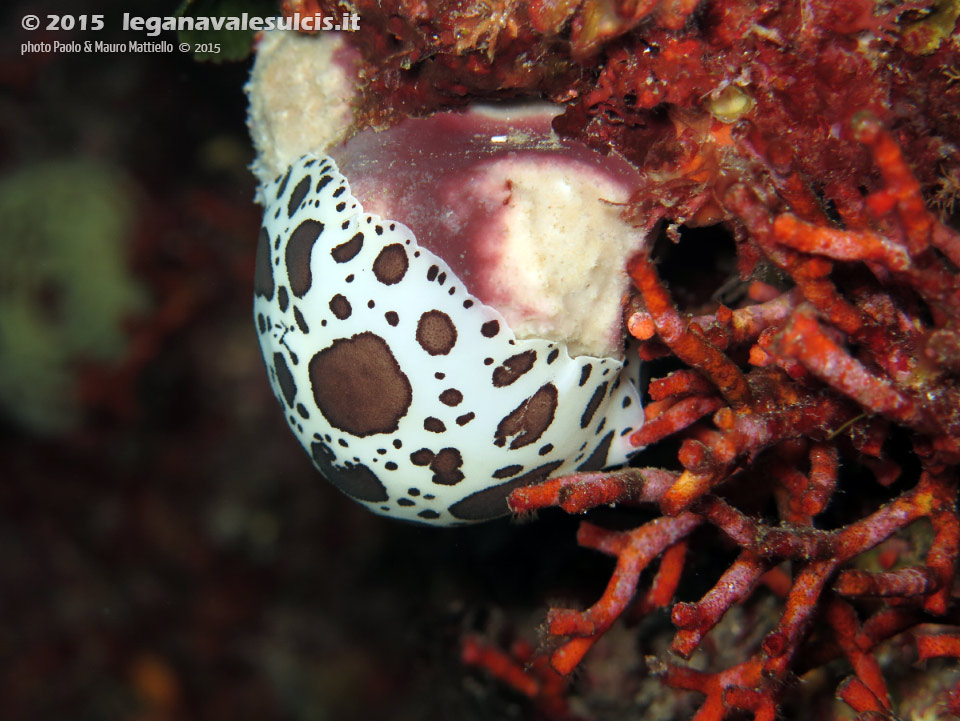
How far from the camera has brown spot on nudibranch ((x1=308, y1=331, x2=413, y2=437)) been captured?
84.6 inches

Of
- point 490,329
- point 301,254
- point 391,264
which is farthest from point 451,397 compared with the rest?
point 301,254

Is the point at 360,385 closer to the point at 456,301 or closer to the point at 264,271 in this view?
the point at 456,301

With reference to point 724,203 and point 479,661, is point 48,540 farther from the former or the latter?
point 724,203

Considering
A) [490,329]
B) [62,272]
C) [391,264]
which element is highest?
[62,272]

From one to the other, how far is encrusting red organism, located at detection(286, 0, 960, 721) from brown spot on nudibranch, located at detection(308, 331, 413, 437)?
549mm

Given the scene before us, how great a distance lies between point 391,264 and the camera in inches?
80.7

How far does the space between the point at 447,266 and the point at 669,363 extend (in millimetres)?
1330

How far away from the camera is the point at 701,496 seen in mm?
1860

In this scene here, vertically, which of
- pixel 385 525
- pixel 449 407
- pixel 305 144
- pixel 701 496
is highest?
pixel 305 144

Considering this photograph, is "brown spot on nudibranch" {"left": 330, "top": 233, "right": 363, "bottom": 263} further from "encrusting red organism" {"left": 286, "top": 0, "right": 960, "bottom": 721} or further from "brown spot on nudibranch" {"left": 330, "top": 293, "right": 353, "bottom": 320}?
"encrusting red organism" {"left": 286, "top": 0, "right": 960, "bottom": 721}

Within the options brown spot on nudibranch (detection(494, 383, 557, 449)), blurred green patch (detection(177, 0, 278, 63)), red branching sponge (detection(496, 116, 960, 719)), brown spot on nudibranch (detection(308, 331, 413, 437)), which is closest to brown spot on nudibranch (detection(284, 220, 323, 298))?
brown spot on nudibranch (detection(308, 331, 413, 437))

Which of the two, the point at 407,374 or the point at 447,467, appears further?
the point at 447,467

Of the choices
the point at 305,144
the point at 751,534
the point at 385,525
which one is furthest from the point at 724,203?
the point at 385,525

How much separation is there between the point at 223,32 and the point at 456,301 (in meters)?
Answer: 2.03
